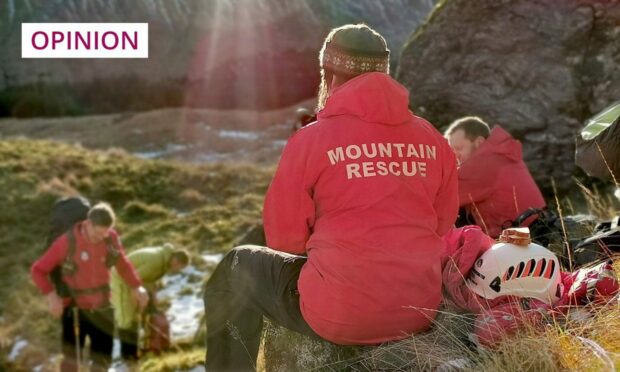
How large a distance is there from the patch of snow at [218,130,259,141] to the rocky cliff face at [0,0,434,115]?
16.3ft

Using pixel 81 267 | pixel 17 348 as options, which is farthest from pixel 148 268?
pixel 17 348

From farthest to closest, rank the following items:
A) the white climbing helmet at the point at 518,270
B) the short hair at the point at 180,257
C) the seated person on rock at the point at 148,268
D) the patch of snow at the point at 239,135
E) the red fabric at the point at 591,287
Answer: the patch of snow at the point at 239,135, the short hair at the point at 180,257, the seated person on rock at the point at 148,268, the red fabric at the point at 591,287, the white climbing helmet at the point at 518,270

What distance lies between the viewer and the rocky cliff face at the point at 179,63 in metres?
40.2

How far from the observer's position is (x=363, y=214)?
3.47m

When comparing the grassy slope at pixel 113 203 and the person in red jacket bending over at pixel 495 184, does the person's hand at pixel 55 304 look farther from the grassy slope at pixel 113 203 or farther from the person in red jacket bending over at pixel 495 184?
the person in red jacket bending over at pixel 495 184

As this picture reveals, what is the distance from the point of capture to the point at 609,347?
3.37m

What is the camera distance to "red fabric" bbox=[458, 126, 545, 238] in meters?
5.97

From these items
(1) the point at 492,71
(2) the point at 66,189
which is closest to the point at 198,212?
(2) the point at 66,189

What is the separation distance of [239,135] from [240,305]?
30.6 meters

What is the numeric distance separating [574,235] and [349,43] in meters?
2.78

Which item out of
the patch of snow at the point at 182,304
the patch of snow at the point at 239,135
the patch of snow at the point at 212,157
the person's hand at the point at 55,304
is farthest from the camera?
the patch of snow at the point at 239,135

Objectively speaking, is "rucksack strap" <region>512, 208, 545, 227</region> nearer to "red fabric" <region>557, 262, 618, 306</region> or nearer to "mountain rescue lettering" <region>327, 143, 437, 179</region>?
"red fabric" <region>557, 262, 618, 306</region>

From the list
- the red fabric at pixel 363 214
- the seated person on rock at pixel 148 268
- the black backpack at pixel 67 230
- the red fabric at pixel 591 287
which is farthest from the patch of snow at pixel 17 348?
the red fabric at pixel 591 287

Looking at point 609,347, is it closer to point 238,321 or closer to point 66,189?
point 238,321
